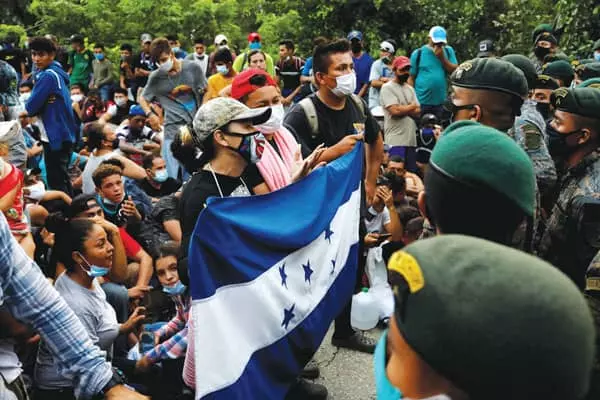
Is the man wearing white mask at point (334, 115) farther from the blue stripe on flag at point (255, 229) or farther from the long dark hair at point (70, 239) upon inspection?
the long dark hair at point (70, 239)

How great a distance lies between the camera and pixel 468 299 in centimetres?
107

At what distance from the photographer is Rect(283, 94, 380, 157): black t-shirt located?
14.5ft

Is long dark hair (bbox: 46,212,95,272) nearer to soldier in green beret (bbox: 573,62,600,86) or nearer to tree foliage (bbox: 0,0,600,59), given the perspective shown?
soldier in green beret (bbox: 573,62,600,86)

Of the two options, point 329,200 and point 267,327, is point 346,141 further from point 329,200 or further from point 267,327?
point 267,327

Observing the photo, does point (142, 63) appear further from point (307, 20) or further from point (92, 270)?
point (92, 270)

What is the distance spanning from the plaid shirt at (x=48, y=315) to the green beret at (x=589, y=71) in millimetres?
5525

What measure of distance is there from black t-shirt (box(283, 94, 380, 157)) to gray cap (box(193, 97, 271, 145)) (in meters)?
0.79

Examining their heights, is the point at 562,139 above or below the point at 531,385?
below

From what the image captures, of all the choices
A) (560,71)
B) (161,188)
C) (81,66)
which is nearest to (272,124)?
(161,188)

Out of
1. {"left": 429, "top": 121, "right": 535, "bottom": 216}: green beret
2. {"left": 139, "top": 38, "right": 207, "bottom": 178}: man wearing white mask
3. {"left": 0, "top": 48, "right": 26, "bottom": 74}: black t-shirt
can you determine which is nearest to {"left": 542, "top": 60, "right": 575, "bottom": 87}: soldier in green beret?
{"left": 139, "top": 38, "right": 207, "bottom": 178}: man wearing white mask

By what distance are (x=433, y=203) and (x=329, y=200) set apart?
2.20m

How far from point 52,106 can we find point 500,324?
275 inches

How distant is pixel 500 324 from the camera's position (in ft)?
3.41

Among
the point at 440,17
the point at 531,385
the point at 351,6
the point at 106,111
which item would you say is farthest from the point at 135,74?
the point at 531,385
